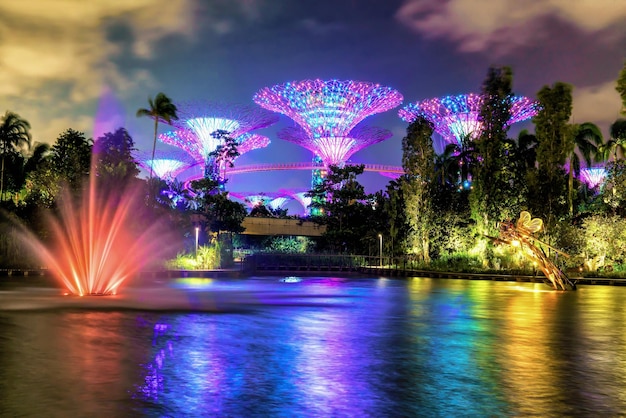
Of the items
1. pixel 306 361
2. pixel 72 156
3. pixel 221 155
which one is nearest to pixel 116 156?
pixel 72 156

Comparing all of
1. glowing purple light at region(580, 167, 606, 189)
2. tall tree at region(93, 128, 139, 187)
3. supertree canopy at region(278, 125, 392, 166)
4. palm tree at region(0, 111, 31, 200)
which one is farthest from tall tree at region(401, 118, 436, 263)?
glowing purple light at region(580, 167, 606, 189)

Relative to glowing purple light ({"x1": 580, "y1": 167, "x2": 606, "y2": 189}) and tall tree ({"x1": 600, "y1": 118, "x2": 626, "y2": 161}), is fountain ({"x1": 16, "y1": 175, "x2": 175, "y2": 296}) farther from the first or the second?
glowing purple light ({"x1": 580, "y1": 167, "x2": 606, "y2": 189})

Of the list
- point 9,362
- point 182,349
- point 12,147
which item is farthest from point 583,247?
point 12,147

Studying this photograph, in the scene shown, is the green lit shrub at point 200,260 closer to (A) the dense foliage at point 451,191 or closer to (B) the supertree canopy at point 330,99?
(A) the dense foliage at point 451,191

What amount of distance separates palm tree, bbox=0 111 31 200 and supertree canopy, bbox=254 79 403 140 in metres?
24.9

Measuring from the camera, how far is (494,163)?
5141 cm

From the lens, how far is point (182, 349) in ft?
39.0

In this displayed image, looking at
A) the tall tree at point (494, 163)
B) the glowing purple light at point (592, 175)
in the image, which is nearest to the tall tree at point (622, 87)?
the tall tree at point (494, 163)

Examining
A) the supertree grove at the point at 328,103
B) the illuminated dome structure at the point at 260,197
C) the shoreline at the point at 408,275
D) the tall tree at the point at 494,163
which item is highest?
the supertree grove at the point at 328,103

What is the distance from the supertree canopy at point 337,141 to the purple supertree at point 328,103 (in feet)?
1.77

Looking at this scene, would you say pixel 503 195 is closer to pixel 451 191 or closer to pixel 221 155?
pixel 451 191

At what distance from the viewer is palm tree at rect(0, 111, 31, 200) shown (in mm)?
56156

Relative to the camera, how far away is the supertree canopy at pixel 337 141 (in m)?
76.2

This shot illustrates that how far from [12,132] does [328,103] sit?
3256 cm
